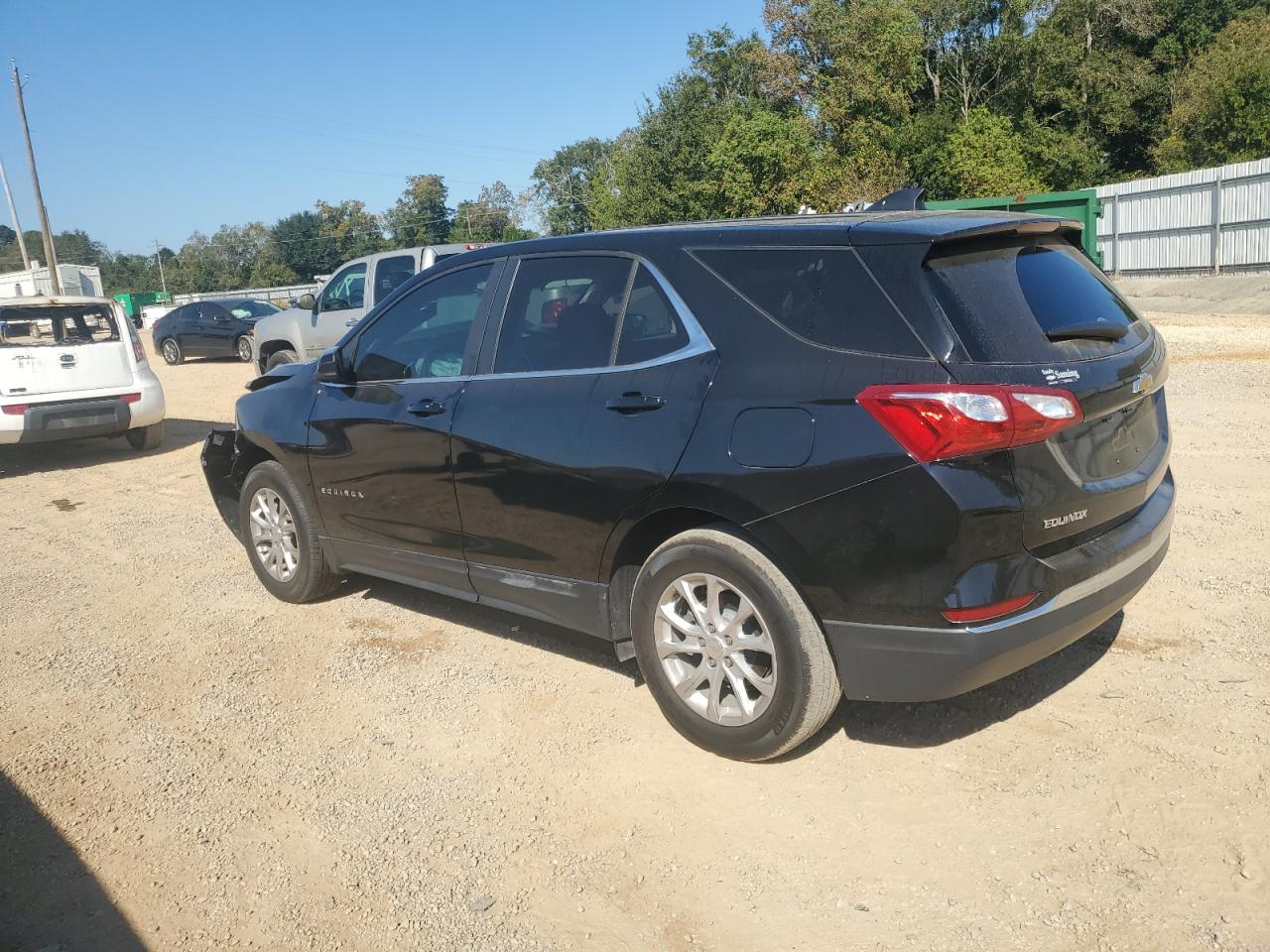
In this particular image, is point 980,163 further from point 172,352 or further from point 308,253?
point 308,253

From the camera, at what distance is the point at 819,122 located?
4119 cm

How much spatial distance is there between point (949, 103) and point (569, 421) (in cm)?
4363

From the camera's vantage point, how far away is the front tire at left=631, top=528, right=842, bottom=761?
3.26 metres

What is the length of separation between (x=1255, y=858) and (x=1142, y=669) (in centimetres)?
126

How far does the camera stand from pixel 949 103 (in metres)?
42.6

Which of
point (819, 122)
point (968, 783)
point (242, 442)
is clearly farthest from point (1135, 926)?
point (819, 122)

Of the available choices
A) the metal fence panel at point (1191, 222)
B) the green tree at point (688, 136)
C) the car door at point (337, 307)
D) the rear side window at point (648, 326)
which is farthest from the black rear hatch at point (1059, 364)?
the green tree at point (688, 136)

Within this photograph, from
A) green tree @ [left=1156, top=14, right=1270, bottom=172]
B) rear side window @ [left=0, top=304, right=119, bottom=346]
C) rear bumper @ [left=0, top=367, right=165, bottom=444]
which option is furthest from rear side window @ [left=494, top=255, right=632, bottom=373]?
green tree @ [left=1156, top=14, right=1270, bottom=172]

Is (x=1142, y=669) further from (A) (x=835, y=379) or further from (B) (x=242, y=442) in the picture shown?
(B) (x=242, y=442)

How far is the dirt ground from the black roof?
5.72 feet

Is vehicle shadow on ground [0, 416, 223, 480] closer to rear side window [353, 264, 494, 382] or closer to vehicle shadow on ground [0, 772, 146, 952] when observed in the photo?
rear side window [353, 264, 494, 382]

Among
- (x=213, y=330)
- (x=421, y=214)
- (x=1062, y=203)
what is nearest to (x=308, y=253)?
(x=421, y=214)

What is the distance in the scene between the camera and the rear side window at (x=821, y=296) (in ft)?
10.2

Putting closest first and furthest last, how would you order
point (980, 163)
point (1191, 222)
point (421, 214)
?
point (1191, 222)
point (980, 163)
point (421, 214)
